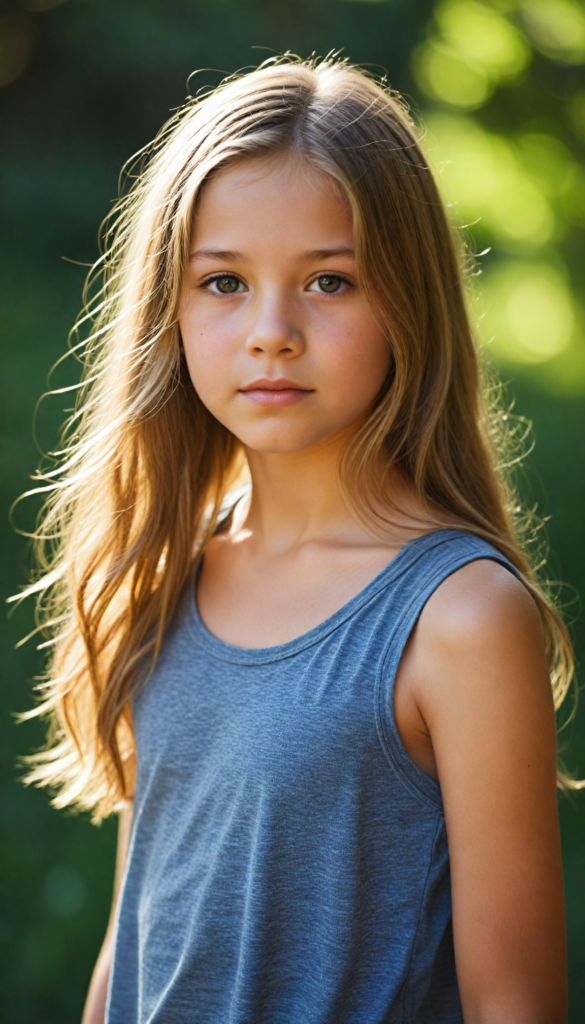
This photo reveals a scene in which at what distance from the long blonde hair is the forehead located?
18 millimetres

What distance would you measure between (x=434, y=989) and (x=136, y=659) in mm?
625

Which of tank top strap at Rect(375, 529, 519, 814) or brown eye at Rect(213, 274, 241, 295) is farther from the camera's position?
brown eye at Rect(213, 274, 241, 295)

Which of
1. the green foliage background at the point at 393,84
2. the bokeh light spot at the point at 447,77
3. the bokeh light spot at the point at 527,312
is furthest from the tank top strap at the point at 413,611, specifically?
the bokeh light spot at the point at 447,77

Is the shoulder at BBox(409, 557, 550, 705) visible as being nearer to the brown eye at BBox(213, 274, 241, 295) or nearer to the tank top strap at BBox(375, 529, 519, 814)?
the tank top strap at BBox(375, 529, 519, 814)

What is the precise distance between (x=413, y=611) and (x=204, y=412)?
560 millimetres

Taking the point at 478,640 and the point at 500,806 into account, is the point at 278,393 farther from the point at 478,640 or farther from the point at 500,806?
the point at 500,806

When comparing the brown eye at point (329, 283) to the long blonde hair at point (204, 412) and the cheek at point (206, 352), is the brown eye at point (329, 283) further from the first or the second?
the cheek at point (206, 352)

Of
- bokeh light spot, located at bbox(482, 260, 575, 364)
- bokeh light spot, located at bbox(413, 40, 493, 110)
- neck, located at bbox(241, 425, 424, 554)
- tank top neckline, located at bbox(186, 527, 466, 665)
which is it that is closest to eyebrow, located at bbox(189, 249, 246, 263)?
neck, located at bbox(241, 425, 424, 554)

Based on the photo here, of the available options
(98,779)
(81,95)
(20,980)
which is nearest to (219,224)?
(98,779)

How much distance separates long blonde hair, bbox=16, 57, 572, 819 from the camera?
127cm

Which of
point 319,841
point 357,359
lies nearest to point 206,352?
point 357,359

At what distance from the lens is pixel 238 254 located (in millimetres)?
1235

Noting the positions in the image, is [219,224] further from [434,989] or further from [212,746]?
[434,989]

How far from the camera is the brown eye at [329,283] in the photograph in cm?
122
